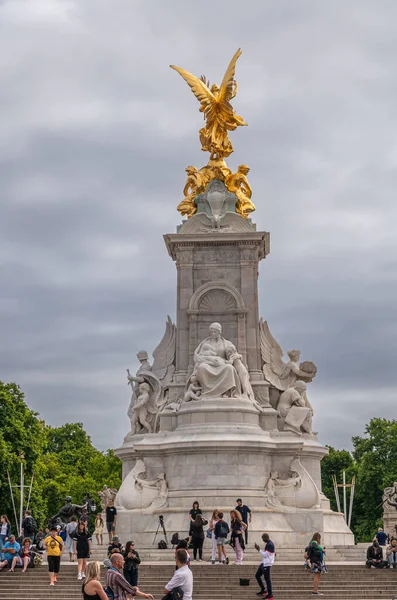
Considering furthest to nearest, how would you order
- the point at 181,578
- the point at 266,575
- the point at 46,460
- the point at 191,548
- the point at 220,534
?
the point at 46,460
the point at 191,548
the point at 220,534
the point at 266,575
the point at 181,578

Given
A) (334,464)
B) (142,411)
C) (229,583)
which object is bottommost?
(229,583)

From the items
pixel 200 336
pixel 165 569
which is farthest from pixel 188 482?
pixel 165 569

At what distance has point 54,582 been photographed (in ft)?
71.9

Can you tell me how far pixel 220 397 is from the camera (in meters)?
32.2

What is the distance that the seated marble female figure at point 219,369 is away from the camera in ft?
106

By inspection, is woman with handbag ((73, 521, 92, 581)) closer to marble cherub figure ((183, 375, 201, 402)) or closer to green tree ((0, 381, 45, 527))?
marble cherub figure ((183, 375, 201, 402))

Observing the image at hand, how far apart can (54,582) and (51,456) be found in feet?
174

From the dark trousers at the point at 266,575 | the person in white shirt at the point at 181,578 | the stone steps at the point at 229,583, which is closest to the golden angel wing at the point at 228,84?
the stone steps at the point at 229,583

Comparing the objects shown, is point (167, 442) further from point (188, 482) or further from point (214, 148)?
point (214, 148)

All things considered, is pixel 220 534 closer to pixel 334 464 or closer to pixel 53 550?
pixel 53 550

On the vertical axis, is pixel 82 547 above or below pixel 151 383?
below

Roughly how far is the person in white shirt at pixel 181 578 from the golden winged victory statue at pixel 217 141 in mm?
24963

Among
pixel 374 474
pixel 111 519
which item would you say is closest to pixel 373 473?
pixel 374 474

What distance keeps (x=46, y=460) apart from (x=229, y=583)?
173 ft
